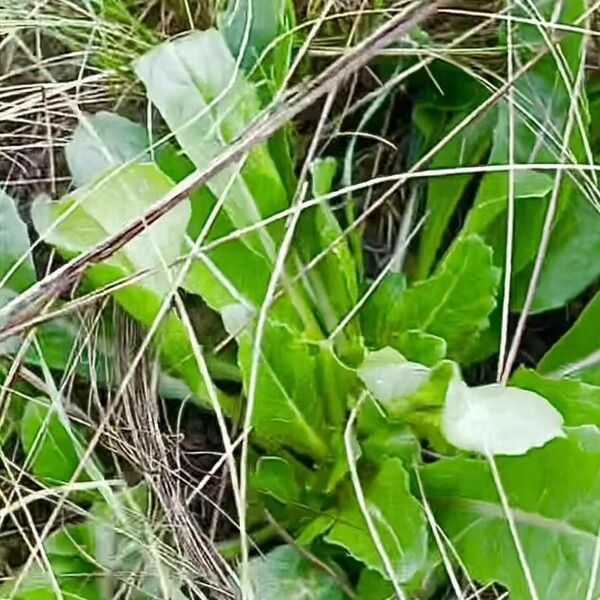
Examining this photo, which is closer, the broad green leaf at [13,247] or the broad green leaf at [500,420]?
the broad green leaf at [500,420]

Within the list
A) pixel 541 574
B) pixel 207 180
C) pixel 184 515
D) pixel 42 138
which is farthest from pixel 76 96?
pixel 541 574

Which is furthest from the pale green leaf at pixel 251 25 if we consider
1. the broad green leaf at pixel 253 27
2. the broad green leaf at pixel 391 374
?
the broad green leaf at pixel 391 374

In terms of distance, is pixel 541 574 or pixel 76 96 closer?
pixel 541 574

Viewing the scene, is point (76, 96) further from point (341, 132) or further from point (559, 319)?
point (559, 319)

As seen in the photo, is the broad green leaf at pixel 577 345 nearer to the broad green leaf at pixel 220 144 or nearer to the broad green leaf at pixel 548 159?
the broad green leaf at pixel 548 159

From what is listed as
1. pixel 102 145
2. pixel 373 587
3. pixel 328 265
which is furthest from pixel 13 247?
pixel 373 587

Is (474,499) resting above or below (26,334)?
below

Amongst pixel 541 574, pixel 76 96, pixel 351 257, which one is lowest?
pixel 541 574

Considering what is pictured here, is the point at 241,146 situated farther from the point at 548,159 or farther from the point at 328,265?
the point at 548,159
